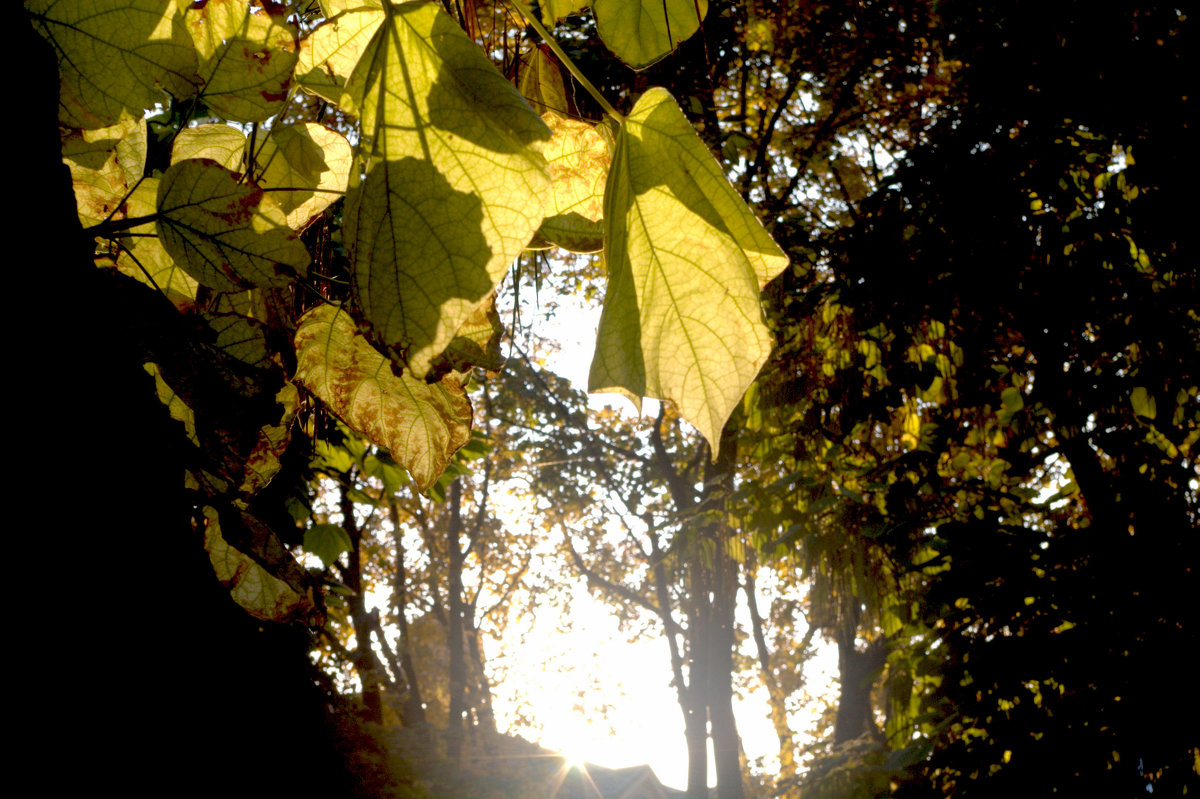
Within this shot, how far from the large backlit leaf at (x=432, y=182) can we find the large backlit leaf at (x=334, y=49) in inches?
5.6

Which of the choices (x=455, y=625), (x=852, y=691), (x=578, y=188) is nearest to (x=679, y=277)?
(x=578, y=188)

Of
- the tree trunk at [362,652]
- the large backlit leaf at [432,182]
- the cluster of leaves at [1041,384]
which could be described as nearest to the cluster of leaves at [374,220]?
the large backlit leaf at [432,182]

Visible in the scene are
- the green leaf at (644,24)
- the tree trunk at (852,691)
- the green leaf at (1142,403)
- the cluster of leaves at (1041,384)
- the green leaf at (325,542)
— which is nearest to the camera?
the green leaf at (644,24)

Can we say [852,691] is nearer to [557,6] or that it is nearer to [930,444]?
[930,444]

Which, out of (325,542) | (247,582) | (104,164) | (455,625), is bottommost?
(247,582)

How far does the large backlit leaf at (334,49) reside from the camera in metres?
0.43

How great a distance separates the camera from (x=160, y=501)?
1.01 feet

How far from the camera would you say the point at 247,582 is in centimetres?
45

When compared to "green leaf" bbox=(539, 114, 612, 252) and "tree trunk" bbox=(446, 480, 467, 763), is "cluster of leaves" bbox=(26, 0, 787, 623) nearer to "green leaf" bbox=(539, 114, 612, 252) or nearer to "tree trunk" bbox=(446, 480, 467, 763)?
"green leaf" bbox=(539, 114, 612, 252)

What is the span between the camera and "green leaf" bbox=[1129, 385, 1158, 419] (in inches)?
72.5

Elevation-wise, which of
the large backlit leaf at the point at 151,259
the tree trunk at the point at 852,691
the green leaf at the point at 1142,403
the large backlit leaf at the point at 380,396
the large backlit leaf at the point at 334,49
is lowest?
the tree trunk at the point at 852,691

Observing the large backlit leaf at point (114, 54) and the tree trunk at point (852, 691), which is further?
the tree trunk at point (852, 691)

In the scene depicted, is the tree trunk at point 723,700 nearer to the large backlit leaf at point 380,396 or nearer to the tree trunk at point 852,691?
the tree trunk at point 852,691

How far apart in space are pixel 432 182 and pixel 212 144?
0.27 metres
